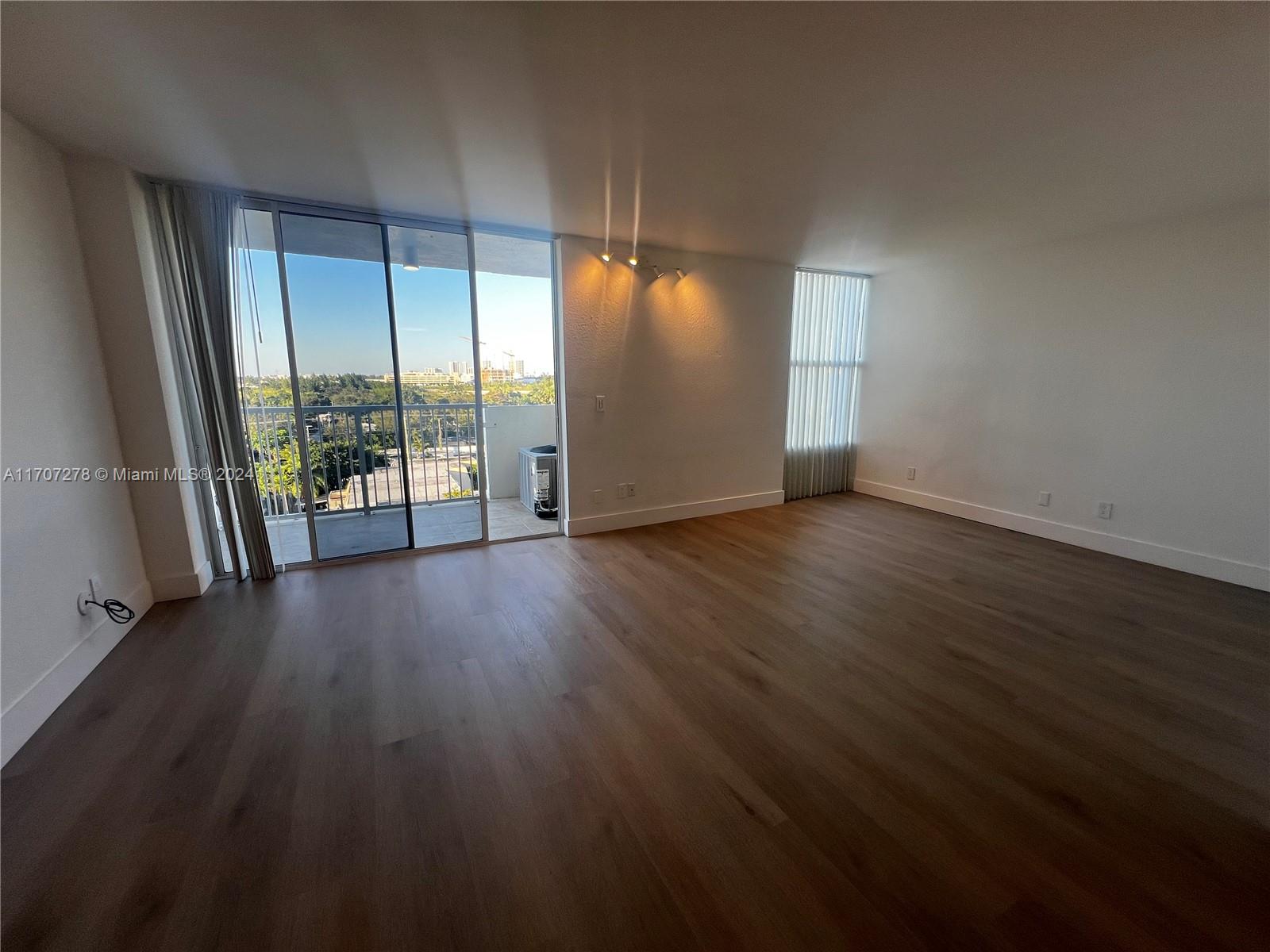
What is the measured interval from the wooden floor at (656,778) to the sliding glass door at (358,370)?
0.87 meters

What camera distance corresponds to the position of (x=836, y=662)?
2.21m

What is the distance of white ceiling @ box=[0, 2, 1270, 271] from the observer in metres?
1.44

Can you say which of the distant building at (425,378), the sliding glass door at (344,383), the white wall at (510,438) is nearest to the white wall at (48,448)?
the sliding glass door at (344,383)

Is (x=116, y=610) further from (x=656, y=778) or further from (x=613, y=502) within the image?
(x=613, y=502)

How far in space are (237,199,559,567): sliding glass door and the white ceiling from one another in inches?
17.1

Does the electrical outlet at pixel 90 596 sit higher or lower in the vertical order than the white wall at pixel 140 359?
lower

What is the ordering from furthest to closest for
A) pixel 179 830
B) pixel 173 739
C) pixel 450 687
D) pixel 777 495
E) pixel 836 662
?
pixel 777 495, pixel 836 662, pixel 450 687, pixel 173 739, pixel 179 830

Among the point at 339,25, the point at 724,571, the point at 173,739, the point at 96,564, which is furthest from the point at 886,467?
the point at 96,564

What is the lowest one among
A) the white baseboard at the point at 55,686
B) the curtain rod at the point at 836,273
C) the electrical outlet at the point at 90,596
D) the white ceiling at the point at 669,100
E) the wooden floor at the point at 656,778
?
the wooden floor at the point at 656,778

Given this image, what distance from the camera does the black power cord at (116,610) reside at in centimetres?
220

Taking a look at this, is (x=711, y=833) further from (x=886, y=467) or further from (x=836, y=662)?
(x=886, y=467)

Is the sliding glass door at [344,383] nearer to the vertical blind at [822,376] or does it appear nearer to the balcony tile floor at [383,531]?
the balcony tile floor at [383,531]

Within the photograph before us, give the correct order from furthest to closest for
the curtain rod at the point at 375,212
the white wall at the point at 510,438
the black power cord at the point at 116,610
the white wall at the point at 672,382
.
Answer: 1. the white wall at the point at 510,438
2. the white wall at the point at 672,382
3. the curtain rod at the point at 375,212
4. the black power cord at the point at 116,610

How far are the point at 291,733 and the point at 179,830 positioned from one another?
0.40 m
